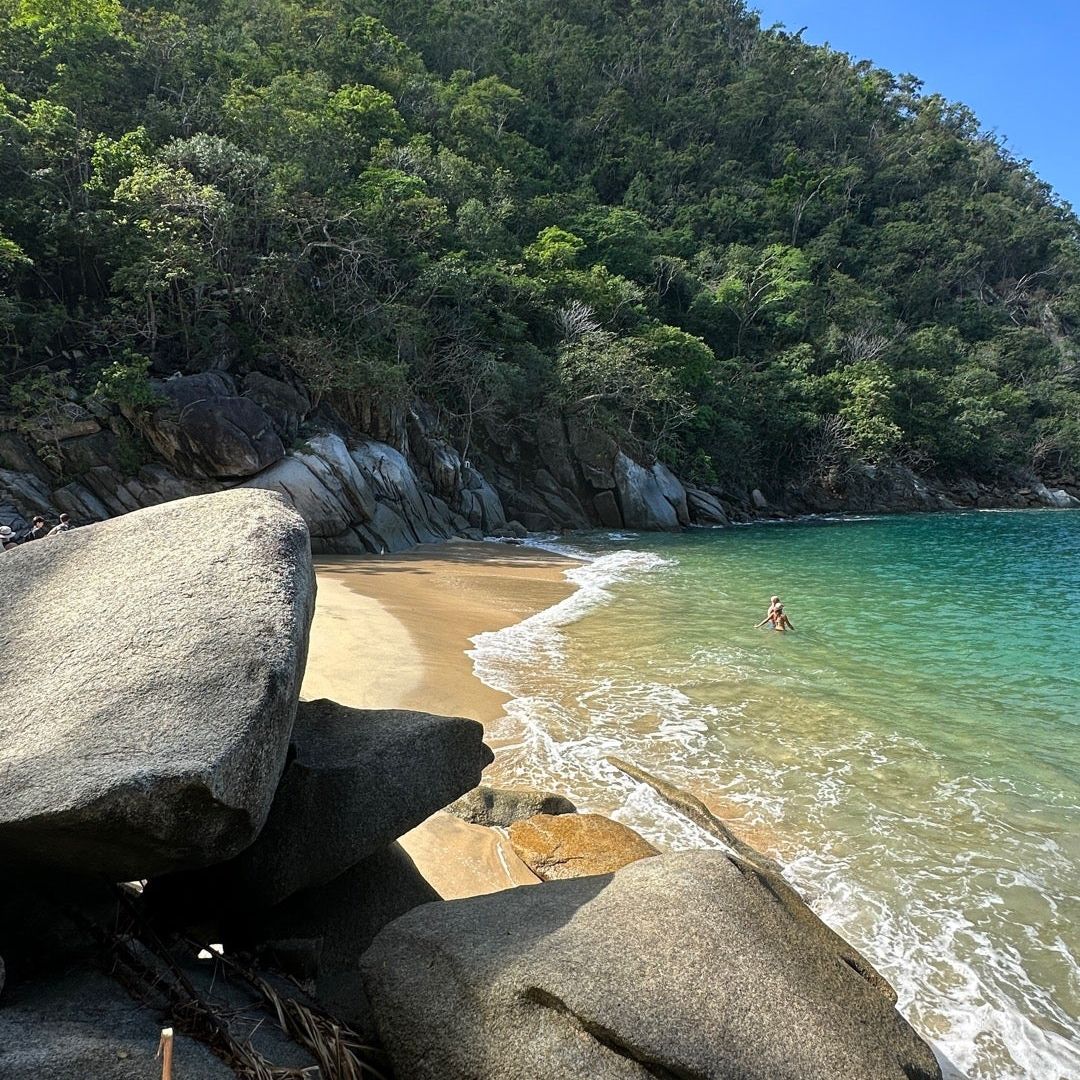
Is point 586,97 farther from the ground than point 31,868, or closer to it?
farther from the ground

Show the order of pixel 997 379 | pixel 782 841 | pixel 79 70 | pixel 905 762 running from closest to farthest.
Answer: pixel 782 841, pixel 905 762, pixel 79 70, pixel 997 379

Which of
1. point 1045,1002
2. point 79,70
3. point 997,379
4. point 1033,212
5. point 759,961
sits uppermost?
point 1033,212

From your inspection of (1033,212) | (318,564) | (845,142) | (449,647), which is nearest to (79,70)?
(318,564)

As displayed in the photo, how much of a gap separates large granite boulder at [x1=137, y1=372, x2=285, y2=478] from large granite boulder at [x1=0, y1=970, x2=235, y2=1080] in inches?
809

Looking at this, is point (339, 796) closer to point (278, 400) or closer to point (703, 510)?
point (278, 400)

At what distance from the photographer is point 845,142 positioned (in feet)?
232

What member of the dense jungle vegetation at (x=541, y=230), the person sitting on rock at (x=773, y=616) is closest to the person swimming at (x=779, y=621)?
the person sitting on rock at (x=773, y=616)

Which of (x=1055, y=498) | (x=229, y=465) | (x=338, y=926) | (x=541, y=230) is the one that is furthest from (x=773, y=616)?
(x=1055, y=498)

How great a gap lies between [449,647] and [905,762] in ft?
22.9

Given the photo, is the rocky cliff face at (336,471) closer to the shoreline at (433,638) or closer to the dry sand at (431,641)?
the shoreline at (433,638)

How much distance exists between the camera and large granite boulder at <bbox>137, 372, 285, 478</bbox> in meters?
21.2

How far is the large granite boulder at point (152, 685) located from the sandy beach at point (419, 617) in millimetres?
5577

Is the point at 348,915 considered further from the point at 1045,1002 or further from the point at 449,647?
the point at 449,647

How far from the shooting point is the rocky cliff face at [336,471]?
2044 centimetres
